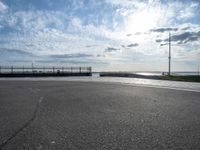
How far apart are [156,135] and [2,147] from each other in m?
3.23

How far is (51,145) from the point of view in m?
4.03

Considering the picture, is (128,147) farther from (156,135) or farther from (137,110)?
(137,110)

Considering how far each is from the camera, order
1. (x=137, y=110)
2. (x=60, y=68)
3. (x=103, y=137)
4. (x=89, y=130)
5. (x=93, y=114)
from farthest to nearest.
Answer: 1. (x=60, y=68)
2. (x=137, y=110)
3. (x=93, y=114)
4. (x=89, y=130)
5. (x=103, y=137)

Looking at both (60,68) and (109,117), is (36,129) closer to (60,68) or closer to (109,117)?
(109,117)

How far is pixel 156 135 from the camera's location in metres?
4.62

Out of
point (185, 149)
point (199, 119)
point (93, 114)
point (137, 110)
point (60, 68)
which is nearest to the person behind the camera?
point (185, 149)

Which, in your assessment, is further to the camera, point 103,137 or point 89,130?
point 89,130

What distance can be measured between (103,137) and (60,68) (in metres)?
43.4

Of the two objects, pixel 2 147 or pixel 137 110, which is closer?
pixel 2 147

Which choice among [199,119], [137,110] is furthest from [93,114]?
[199,119]

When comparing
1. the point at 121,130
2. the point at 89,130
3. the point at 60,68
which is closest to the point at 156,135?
the point at 121,130

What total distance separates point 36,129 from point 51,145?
46.8 inches

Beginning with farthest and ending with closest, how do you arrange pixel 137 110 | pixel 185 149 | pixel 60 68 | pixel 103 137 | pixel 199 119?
pixel 60 68
pixel 137 110
pixel 199 119
pixel 103 137
pixel 185 149

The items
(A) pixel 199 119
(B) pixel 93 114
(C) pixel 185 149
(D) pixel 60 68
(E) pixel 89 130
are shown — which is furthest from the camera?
(D) pixel 60 68
